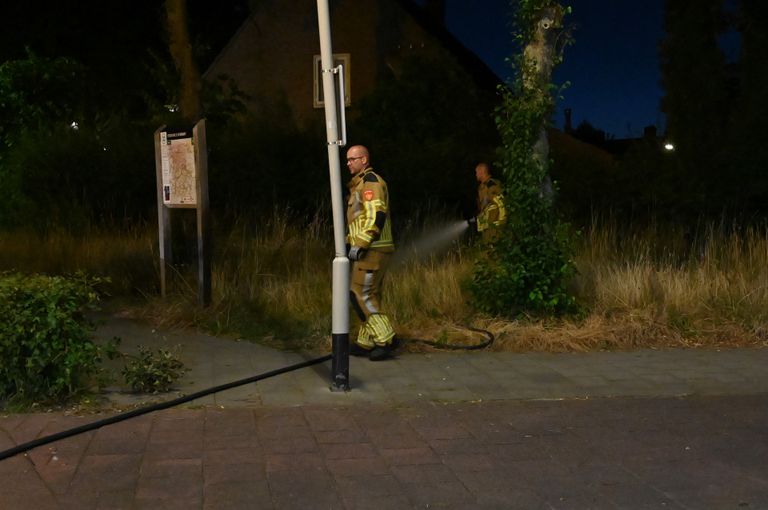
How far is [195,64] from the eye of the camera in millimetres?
12195

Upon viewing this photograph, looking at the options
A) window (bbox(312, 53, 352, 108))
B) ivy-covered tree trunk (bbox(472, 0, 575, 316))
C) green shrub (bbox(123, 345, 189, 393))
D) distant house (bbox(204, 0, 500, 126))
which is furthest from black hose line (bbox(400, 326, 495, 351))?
distant house (bbox(204, 0, 500, 126))

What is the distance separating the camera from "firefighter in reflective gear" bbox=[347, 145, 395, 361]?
7.79 metres

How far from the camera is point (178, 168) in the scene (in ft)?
34.3

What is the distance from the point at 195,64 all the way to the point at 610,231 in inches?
222

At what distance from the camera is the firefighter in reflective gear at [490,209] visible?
9.62 metres

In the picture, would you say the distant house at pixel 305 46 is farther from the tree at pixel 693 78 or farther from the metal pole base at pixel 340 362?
the metal pole base at pixel 340 362

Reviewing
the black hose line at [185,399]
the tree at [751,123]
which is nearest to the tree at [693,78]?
the tree at [751,123]

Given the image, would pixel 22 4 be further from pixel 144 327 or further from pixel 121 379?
pixel 121 379

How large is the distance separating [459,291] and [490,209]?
114cm

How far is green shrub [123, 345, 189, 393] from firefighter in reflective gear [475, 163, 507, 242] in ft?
12.2

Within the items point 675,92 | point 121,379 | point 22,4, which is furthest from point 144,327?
point 22,4

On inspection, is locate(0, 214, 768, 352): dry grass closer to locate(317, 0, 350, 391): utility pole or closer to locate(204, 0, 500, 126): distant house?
locate(317, 0, 350, 391): utility pole

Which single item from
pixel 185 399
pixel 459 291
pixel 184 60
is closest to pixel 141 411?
pixel 185 399

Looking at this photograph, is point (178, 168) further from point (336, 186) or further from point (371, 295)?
point (336, 186)
